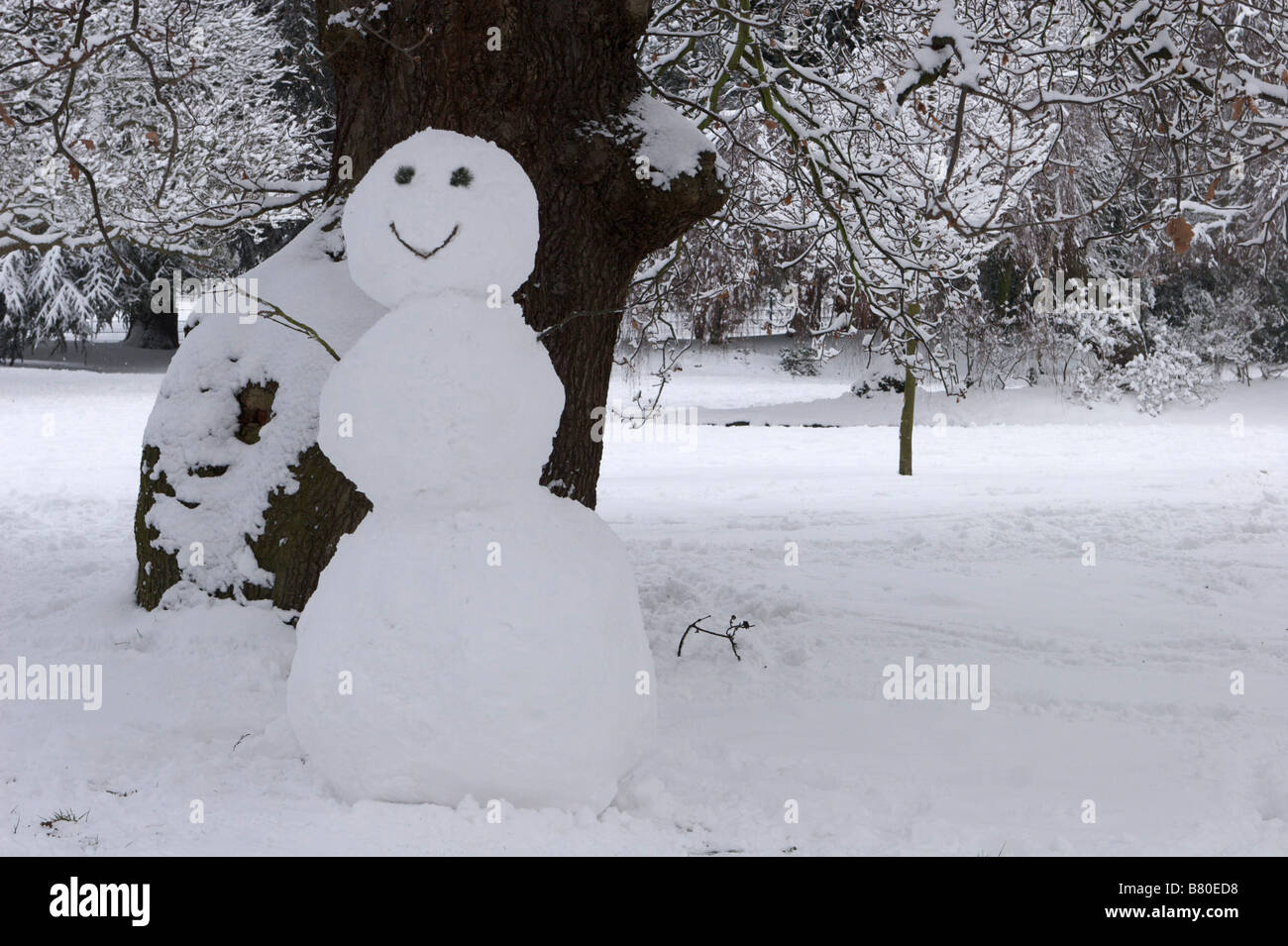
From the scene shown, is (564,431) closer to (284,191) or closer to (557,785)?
(557,785)

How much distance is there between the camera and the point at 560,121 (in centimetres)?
456

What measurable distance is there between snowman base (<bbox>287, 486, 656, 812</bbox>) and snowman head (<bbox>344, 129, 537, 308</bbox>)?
0.64 m

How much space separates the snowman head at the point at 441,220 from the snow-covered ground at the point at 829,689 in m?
1.44

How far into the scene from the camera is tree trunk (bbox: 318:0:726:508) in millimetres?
4516

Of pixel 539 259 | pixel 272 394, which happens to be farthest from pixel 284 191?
pixel 539 259

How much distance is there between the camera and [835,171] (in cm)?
577

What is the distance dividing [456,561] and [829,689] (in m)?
2.29
